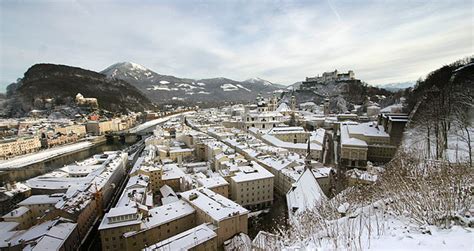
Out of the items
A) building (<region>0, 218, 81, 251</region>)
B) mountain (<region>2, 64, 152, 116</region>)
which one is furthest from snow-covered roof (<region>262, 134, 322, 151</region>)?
mountain (<region>2, 64, 152, 116</region>)

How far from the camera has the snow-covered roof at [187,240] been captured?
35.2 ft

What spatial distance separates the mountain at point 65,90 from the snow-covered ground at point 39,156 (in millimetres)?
36772

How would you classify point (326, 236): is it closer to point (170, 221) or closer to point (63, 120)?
point (170, 221)

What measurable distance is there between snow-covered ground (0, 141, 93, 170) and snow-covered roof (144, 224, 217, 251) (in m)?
38.7

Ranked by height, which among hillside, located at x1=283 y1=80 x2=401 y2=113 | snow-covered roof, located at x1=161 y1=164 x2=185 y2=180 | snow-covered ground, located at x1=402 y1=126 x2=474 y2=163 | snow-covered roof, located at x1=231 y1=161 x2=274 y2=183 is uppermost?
hillside, located at x1=283 y1=80 x2=401 y2=113

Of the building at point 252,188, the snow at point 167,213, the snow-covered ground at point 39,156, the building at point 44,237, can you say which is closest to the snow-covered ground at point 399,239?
the snow at point 167,213

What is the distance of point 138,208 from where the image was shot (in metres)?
14.3

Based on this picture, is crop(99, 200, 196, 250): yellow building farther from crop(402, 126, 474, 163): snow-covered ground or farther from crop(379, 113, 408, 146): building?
crop(379, 113, 408, 146): building

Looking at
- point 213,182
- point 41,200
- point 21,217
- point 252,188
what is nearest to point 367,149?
point 252,188

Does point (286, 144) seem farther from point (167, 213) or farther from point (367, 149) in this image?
point (167, 213)

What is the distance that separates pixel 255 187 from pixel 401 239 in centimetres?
1569

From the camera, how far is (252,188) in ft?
62.4

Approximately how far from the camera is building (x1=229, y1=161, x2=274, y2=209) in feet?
61.5

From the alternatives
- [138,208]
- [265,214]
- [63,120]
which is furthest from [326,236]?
[63,120]
